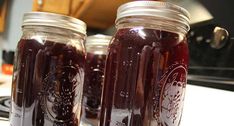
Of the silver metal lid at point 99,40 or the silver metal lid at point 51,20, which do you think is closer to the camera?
the silver metal lid at point 51,20

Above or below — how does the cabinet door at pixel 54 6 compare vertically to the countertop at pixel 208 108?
above

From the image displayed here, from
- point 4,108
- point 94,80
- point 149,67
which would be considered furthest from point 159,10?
point 4,108

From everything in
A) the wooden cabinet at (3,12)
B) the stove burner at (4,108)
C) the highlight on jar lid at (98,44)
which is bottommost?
the stove burner at (4,108)

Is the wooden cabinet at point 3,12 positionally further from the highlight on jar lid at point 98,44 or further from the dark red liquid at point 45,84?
the dark red liquid at point 45,84

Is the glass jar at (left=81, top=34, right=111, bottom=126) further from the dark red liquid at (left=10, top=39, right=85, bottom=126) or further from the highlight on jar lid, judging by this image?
the dark red liquid at (left=10, top=39, right=85, bottom=126)

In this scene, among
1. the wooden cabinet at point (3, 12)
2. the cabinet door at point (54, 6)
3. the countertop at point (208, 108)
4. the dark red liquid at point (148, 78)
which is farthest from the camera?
the wooden cabinet at point (3, 12)

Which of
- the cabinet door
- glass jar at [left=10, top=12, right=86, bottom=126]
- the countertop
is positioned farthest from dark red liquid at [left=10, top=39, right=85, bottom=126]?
the cabinet door

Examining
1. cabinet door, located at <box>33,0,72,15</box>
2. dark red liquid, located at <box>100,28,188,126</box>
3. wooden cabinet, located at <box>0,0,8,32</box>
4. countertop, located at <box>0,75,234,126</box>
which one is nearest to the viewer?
dark red liquid, located at <box>100,28,188,126</box>

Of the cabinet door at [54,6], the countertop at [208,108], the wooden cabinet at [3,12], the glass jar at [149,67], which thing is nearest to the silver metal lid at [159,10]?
the glass jar at [149,67]
